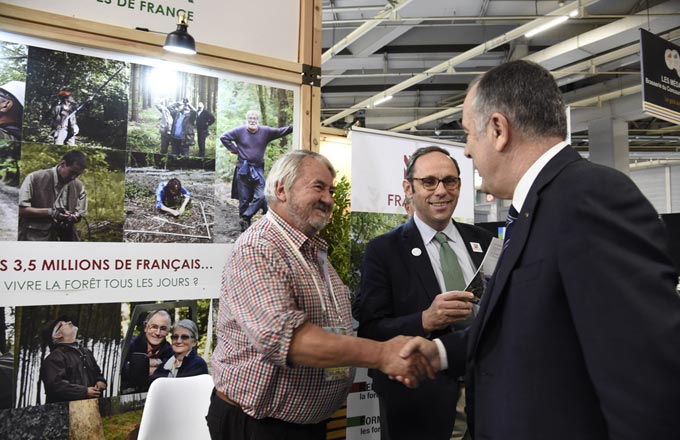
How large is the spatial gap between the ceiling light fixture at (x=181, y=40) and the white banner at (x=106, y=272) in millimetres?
963

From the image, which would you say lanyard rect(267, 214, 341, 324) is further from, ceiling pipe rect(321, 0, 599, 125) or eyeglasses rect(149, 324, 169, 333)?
ceiling pipe rect(321, 0, 599, 125)

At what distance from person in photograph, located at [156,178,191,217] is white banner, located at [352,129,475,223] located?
1.27 metres

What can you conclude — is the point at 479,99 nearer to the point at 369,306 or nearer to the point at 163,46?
the point at 369,306

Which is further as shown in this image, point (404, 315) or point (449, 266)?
point (449, 266)

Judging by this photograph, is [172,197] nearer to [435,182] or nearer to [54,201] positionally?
[54,201]

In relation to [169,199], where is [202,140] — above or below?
above

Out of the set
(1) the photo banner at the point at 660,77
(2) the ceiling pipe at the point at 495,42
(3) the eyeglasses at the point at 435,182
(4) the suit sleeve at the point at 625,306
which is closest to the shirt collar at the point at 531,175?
(4) the suit sleeve at the point at 625,306

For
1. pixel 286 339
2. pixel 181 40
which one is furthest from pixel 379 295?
pixel 181 40

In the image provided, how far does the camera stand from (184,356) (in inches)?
102

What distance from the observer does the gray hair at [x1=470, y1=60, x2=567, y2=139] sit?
1.35m

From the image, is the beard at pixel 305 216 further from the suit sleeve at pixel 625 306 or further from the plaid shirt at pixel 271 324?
the suit sleeve at pixel 625 306

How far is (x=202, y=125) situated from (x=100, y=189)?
611 millimetres

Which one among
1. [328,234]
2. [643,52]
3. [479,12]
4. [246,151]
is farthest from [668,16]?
[246,151]

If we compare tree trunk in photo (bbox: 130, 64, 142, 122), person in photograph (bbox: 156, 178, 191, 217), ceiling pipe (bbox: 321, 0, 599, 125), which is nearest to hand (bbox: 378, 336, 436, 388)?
person in photograph (bbox: 156, 178, 191, 217)
